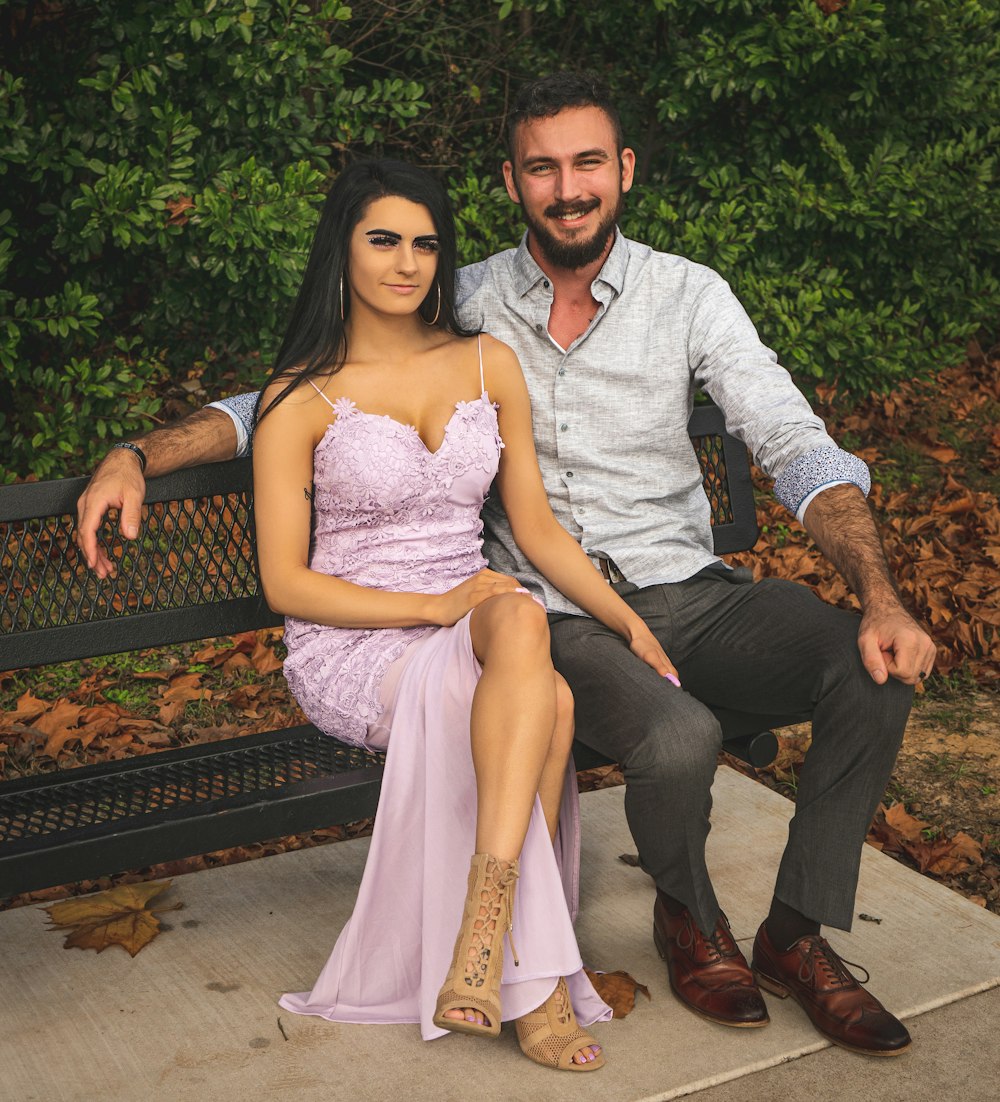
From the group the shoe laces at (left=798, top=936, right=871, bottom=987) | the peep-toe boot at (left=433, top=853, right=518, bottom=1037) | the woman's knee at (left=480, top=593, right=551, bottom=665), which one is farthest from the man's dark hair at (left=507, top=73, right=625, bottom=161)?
the shoe laces at (left=798, top=936, right=871, bottom=987)

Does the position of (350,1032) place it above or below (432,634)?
below

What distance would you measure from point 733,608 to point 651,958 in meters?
0.91

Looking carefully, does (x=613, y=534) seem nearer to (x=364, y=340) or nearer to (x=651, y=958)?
(x=364, y=340)

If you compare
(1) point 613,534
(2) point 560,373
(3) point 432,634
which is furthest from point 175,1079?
(2) point 560,373

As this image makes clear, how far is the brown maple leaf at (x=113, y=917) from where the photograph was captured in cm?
350

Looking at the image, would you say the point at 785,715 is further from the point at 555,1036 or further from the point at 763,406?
the point at 555,1036

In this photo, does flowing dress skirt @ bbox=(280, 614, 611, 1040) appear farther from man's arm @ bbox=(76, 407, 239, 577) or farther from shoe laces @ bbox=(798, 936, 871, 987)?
man's arm @ bbox=(76, 407, 239, 577)

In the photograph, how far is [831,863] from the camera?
308 centimetres

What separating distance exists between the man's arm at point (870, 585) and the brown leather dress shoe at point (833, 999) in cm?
65

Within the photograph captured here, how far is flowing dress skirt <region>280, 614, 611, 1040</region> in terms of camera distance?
2.94 m

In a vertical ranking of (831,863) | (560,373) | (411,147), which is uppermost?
(411,147)

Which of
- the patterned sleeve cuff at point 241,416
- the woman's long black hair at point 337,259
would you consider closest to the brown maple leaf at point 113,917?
the patterned sleeve cuff at point 241,416

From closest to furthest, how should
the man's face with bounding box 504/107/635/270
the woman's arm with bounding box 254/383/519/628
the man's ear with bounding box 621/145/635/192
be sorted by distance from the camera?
the woman's arm with bounding box 254/383/519/628 < the man's face with bounding box 504/107/635/270 < the man's ear with bounding box 621/145/635/192

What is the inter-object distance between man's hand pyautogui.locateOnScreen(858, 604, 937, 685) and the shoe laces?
2.04 ft
